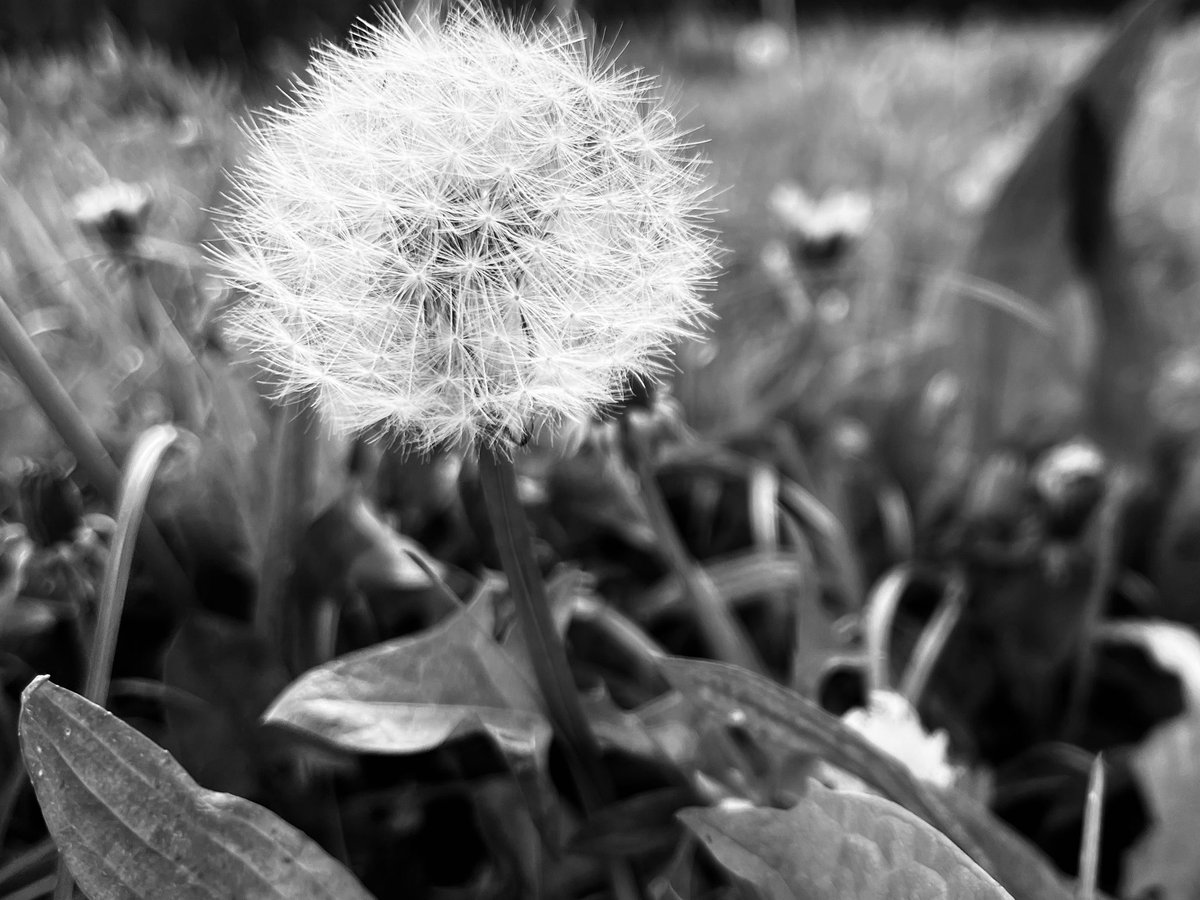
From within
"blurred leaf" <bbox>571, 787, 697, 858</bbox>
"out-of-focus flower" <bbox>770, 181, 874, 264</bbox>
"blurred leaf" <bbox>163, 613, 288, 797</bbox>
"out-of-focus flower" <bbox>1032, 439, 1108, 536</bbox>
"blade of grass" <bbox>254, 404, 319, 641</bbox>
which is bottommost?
"out-of-focus flower" <bbox>1032, 439, 1108, 536</bbox>

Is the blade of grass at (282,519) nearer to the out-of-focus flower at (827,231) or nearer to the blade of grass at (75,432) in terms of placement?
the blade of grass at (75,432)

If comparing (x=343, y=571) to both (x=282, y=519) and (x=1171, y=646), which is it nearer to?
(x=282, y=519)

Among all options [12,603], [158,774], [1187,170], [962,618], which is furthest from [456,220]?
[1187,170]

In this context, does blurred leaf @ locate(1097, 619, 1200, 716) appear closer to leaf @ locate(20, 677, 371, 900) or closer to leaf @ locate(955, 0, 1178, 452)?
leaf @ locate(955, 0, 1178, 452)

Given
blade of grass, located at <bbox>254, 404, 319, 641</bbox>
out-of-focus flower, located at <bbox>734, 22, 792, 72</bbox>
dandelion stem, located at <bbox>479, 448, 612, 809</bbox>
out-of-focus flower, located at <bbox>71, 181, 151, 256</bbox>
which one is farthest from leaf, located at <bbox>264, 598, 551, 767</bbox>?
out-of-focus flower, located at <bbox>734, 22, 792, 72</bbox>

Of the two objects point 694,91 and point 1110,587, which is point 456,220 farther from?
point 694,91

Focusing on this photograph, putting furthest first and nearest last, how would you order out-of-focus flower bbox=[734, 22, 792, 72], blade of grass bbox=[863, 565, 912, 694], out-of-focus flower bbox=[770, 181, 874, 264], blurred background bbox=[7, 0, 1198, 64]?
out-of-focus flower bbox=[734, 22, 792, 72] → blurred background bbox=[7, 0, 1198, 64] → out-of-focus flower bbox=[770, 181, 874, 264] → blade of grass bbox=[863, 565, 912, 694]
